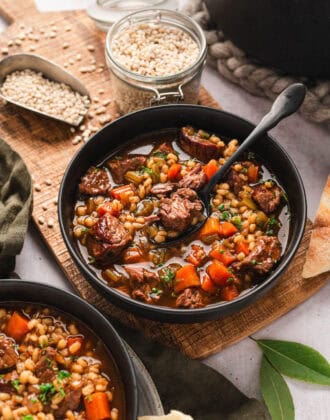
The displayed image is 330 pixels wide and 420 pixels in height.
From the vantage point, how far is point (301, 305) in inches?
175

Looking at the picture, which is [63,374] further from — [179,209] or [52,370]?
[179,209]

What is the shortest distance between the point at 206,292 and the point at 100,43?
2.43 m

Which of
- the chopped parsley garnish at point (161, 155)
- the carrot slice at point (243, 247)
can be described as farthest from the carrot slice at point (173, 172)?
the carrot slice at point (243, 247)

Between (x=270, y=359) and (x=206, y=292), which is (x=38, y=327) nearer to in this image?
(x=206, y=292)

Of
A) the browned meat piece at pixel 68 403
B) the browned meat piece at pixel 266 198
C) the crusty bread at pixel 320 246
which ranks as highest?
the browned meat piece at pixel 266 198

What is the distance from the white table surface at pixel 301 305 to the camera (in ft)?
13.8

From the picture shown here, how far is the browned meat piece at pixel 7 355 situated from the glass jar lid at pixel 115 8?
267 centimetres

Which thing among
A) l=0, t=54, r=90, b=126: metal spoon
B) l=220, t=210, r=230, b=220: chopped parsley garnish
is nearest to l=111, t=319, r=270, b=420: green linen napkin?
l=220, t=210, r=230, b=220: chopped parsley garnish

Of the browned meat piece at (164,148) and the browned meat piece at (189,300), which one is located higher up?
the browned meat piece at (164,148)

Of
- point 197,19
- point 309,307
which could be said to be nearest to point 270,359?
point 309,307

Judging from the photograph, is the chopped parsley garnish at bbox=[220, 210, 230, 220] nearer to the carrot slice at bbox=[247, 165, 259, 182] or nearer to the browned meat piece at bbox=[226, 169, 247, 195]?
the browned meat piece at bbox=[226, 169, 247, 195]

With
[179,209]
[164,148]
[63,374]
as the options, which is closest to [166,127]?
[164,148]

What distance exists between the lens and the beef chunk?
4.02 m

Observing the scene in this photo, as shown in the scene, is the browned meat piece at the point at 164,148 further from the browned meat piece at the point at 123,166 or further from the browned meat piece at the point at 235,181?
the browned meat piece at the point at 235,181
